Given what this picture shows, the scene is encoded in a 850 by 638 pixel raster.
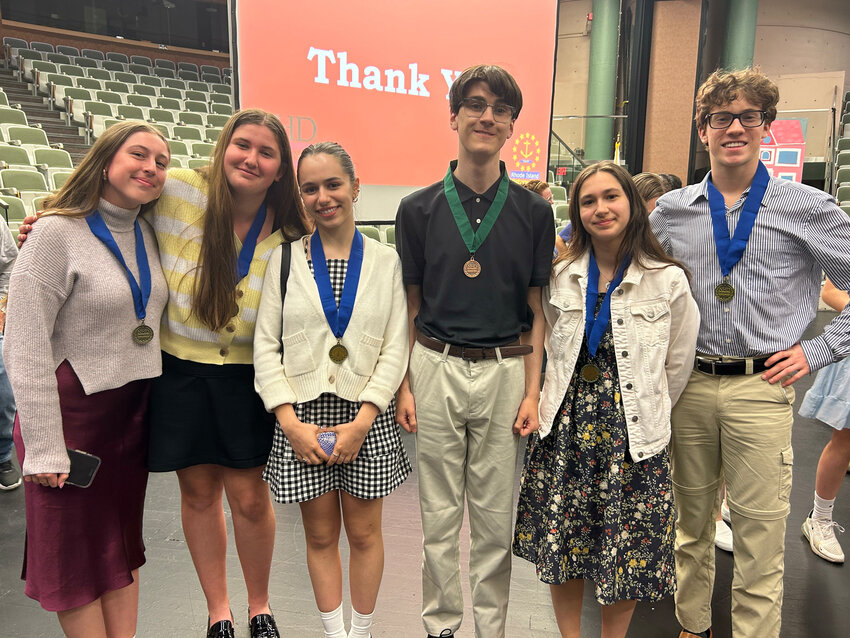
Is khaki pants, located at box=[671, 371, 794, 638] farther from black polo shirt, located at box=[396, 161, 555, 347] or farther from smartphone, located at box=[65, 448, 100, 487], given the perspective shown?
smartphone, located at box=[65, 448, 100, 487]

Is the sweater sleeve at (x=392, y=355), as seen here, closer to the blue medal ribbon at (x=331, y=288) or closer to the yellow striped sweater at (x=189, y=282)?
the blue medal ribbon at (x=331, y=288)

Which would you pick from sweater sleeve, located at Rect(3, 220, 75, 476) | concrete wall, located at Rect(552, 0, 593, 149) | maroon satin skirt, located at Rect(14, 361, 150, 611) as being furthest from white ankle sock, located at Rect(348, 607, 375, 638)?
concrete wall, located at Rect(552, 0, 593, 149)

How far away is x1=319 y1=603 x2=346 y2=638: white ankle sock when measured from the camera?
1.69 meters

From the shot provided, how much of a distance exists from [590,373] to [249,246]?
1.04 meters

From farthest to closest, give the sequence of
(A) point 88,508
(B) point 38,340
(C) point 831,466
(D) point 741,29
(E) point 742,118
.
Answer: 1. (D) point 741,29
2. (C) point 831,466
3. (E) point 742,118
4. (A) point 88,508
5. (B) point 38,340

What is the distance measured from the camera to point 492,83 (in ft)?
5.01

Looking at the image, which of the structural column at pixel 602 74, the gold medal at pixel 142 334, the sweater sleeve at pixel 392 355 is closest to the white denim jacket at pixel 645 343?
the sweater sleeve at pixel 392 355

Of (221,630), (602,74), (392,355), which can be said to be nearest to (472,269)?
(392,355)

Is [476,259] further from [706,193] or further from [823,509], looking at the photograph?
[823,509]

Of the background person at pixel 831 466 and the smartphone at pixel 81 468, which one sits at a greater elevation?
the smartphone at pixel 81 468

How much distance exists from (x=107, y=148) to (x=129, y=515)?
1022 millimetres

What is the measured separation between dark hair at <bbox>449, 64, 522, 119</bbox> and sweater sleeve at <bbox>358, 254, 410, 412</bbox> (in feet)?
1.67

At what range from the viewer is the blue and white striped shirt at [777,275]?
5.14 feet

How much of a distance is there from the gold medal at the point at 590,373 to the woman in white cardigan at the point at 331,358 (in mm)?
512
